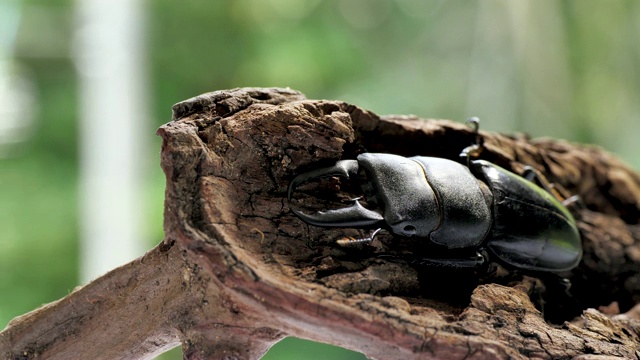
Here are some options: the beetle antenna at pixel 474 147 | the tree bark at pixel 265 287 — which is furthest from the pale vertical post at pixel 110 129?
the beetle antenna at pixel 474 147

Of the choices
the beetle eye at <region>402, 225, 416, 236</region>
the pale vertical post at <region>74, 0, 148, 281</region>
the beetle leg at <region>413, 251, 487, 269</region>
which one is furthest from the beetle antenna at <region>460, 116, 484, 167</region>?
the pale vertical post at <region>74, 0, 148, 281</region>

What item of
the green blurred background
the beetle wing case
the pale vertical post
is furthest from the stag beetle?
the pale vertical post

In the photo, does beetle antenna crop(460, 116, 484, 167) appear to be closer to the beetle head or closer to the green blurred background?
the beetle head

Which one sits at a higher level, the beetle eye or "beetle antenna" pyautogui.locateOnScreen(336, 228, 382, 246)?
the beetle eye

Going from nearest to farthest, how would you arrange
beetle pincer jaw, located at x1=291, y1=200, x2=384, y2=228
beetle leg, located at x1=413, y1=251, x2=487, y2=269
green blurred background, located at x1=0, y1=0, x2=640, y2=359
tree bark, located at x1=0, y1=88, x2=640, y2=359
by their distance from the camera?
tree bark, located at x1=0, y1=88, x2=640, y2=359
beetle pincer jaw, located at x1=291, y1=200, x2=384, y2=228
beetle leg, located at x1=413, y1=251, x2=487, y2=269
green blurred background, located at x1=0, y1=0, x2=640, y2=359

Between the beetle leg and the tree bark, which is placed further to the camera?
the beetle leg

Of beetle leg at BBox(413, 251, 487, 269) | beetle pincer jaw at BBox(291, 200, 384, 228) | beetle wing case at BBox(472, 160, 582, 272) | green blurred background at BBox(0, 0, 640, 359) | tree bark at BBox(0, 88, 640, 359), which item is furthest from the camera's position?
green blurred background at BBox(0, 0, 640, 359)

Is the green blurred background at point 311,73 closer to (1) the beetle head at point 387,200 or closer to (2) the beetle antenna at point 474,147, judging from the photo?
(2) the beetle antenna at point 474,147

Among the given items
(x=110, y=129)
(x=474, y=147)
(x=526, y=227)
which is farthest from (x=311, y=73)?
(x=526, y=227)

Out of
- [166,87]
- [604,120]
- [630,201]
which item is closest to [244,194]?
[630,201]
